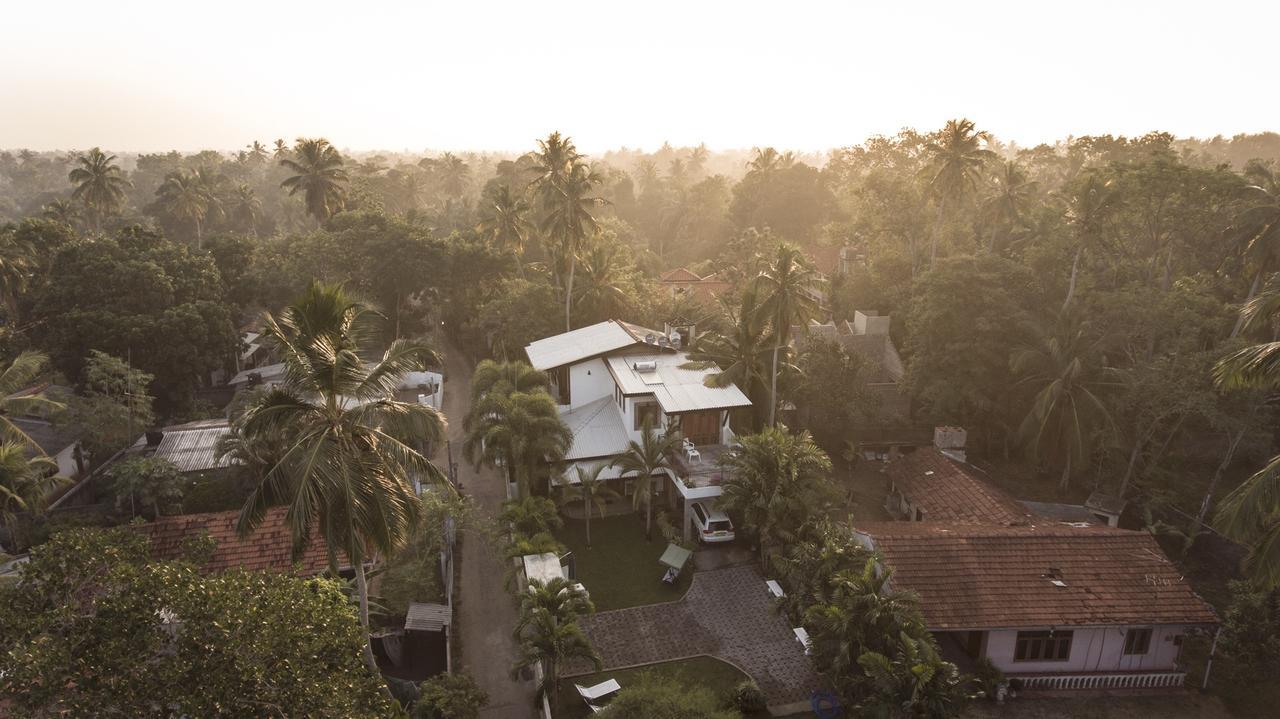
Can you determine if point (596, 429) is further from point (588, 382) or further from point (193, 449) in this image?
point (193, 449)

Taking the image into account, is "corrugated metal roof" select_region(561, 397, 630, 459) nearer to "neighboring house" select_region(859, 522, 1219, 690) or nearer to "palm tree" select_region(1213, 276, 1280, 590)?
"neighboring house" select_region(859, 522, 1219, 690)

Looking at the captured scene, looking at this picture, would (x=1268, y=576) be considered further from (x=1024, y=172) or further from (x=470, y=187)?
(x=470, y=187)

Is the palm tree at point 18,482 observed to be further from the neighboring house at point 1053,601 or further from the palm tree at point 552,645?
the neighboring house at point 1053,601

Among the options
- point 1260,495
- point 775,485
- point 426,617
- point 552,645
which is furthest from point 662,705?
point 1260,495

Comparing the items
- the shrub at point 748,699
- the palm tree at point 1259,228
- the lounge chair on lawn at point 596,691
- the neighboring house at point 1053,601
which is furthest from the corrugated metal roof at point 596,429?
the palm tree at point 1259,228

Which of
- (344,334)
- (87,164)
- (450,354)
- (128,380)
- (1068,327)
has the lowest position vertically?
(450,354)

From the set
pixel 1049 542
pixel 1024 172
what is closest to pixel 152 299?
pixel 1049 542

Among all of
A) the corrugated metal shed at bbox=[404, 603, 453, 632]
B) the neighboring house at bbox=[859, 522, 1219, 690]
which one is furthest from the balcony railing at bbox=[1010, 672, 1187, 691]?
the corrugated metal shed at bbox=[404, 603, 453, 632]
